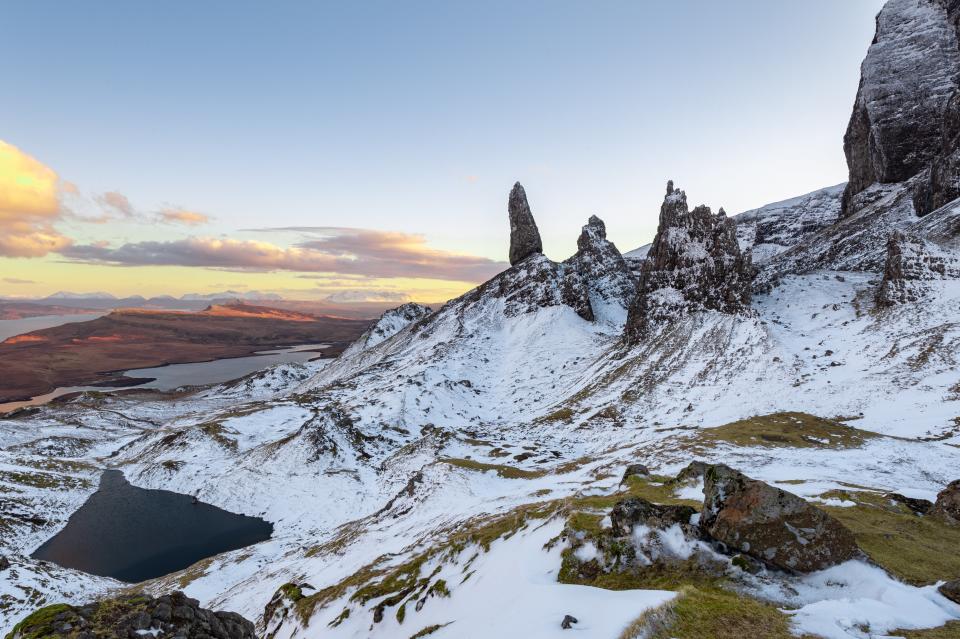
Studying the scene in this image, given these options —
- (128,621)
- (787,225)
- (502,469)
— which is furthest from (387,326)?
(128,621)

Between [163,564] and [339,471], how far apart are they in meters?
24.4

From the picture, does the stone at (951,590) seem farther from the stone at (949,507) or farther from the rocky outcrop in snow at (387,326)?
the rocky outcrop in snow at (387,326)

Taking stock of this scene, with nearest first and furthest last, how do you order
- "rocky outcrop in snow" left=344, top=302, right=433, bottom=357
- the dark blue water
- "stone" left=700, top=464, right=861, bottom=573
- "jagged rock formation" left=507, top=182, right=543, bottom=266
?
"stone" left=700, top=464, right=861, bottom=573 → the dark blue water → "jagged rock formation" left=507, top=182, right=543, bottom=266 → "rocky outcrop in snow" left=344, top=302, right=433, bottom=357

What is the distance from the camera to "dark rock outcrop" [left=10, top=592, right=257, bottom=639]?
11.9 metres

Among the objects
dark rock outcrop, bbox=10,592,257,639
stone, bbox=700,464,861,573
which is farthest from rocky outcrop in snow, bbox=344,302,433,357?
stone, bbox=700,464,861,573

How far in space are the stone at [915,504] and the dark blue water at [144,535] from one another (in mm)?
67424

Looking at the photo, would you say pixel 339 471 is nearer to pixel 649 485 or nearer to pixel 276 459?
pixel 276 459

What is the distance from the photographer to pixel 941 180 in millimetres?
81625

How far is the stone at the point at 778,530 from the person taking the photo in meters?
13.2

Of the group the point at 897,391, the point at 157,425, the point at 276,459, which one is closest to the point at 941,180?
the point at 897,391

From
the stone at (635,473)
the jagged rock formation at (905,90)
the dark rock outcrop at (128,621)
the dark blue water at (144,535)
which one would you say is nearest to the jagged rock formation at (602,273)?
the jagged rock formation at (905,90)

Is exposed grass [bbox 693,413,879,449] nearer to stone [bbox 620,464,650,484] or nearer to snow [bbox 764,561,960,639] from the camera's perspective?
stone [bbox 620,464,650,484]

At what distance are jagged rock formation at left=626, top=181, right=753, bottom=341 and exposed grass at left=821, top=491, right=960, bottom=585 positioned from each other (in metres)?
62.7

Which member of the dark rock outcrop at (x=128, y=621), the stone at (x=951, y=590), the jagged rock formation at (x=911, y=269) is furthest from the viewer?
the jagged rock formation at (x=911, y=269)
